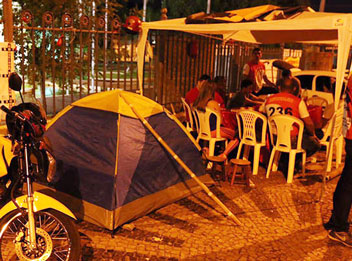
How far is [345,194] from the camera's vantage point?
4625 millimetres

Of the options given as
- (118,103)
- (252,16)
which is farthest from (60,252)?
(252,16)

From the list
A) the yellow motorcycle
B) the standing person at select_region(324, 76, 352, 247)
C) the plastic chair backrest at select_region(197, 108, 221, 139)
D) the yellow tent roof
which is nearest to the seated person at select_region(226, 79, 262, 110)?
the plastic chair backrest at select_region(197, 108, 221, 139)

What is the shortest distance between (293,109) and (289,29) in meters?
1.35

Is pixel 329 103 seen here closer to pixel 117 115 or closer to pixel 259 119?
pixel 259 119

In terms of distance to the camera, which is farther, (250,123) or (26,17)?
(250,123)

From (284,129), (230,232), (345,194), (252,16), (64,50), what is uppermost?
(252,16)

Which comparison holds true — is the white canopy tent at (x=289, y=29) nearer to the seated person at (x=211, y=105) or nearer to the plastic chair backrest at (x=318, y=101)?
the seated person at (x=211, y=105)

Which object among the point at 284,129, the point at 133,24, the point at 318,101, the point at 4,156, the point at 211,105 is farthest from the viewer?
A: the point at 318,101

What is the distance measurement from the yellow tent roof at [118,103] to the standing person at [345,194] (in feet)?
7.49

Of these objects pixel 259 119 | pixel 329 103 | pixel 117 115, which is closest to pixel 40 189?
pixel 117 115

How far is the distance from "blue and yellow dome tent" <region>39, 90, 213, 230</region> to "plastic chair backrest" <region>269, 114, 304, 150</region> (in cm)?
178

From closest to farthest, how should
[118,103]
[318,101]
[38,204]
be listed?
1. [38,204]
2. [118,103]
3. [318,101]

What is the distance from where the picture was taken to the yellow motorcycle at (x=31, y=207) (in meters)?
3.43

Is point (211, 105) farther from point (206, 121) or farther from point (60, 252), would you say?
point (60, 252)
